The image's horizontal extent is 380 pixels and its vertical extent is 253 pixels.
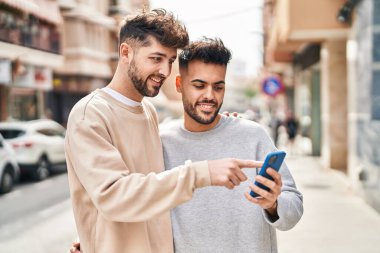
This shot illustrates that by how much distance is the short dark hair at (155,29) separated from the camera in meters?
2.14

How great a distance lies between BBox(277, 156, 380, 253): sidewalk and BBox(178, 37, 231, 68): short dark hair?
14.3 ft

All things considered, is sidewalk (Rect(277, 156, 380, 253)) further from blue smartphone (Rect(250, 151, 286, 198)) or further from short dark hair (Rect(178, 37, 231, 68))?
blue smartphone (Rect(250, 151, 286, 198))

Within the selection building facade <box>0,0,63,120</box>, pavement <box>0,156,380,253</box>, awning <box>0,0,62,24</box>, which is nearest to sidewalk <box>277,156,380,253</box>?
pavement <box>0,156,380,253</box>

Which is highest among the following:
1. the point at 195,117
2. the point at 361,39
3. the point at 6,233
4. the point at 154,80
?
the point at 361,39

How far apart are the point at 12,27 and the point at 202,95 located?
22.3m

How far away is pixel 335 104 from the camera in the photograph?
573 inches

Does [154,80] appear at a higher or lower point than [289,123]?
higher

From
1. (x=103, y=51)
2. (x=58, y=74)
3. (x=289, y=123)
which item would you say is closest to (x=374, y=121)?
(x=289, y=123)

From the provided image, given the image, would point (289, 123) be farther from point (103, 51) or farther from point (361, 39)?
point (103, 51)

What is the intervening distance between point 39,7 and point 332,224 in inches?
821

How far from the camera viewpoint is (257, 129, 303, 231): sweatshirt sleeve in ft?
7.22

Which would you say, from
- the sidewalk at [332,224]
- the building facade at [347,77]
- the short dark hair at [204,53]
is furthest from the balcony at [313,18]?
the short dark hair at [204,53]

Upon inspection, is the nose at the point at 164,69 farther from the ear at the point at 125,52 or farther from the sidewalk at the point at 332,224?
the sidewalk at the point at 332,224

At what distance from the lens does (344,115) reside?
47.6 ft
